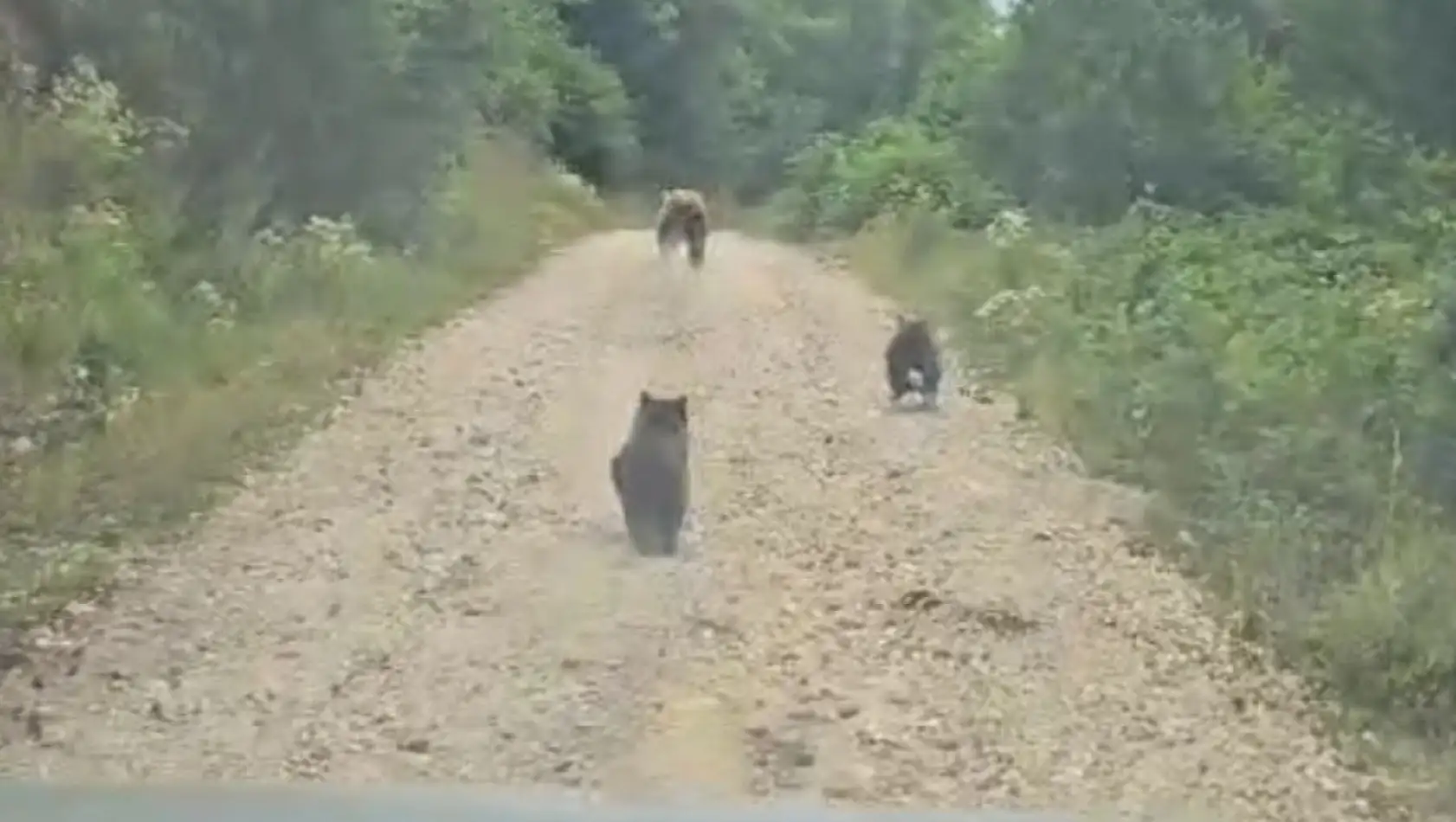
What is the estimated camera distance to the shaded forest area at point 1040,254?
9656 millimetres

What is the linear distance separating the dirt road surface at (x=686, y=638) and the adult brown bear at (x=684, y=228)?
9908mm

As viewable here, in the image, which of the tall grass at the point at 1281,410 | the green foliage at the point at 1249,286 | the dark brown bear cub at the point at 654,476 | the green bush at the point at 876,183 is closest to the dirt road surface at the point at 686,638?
the dark brown bear cub at the point at 654,476

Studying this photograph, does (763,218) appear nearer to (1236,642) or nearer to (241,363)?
(241,363)

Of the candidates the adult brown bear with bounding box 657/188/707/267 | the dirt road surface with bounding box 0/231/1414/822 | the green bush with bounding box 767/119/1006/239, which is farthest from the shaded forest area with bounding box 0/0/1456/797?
the adult brown bear with bounding box 657/188/707/267

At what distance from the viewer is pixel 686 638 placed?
8.59 m

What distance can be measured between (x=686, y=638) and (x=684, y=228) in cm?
1544

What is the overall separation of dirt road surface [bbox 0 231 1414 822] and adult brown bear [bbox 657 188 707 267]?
9908 millimetres

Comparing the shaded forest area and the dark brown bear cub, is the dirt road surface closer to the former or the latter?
the dark brown bear cub

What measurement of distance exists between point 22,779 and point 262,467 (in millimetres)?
5167

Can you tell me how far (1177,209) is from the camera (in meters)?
18.0

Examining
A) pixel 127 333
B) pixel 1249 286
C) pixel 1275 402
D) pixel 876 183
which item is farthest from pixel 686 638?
pixel 876 183

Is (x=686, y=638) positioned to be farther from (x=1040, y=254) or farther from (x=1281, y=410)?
(x=1040, y=254)

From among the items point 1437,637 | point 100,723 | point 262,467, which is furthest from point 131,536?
point 1437,637

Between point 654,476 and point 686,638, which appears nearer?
point 686,638
